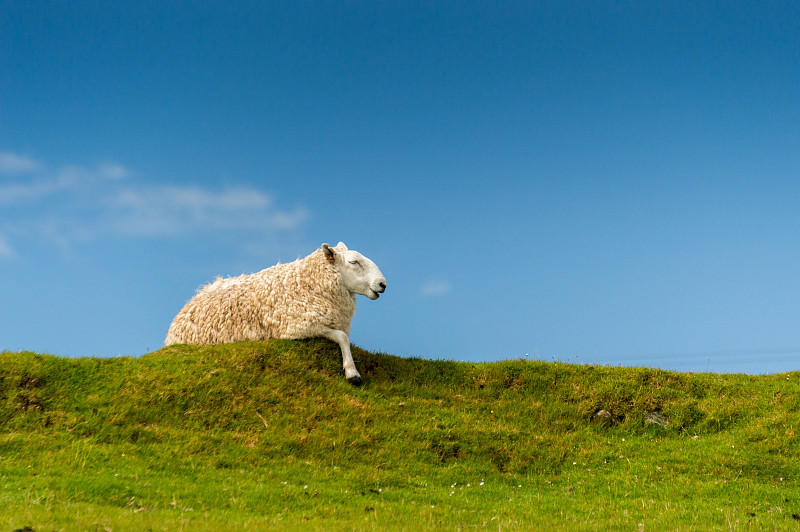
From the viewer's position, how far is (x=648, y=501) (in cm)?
1267

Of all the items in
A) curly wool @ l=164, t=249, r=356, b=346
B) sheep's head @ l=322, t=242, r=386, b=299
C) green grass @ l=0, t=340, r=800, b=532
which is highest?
sheep's head @ l=322, t=242, r=386, b=299

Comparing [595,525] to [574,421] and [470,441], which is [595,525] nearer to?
[470,441]

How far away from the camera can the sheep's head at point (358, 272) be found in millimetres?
18891

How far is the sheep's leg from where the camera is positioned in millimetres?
17656

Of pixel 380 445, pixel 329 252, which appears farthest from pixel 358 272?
pixel 380 445

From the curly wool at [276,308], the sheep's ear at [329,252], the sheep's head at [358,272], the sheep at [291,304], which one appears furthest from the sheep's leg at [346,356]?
the sheep's ear at [329,252]

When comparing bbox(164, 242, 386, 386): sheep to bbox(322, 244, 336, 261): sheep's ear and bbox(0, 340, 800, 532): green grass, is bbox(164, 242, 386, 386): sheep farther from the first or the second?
bbox(0, 340, 800, 532): green grass

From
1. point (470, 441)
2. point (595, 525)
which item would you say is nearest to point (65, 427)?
point (470, 441)

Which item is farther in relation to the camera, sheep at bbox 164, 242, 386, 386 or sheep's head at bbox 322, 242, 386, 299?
sheep's head at bbox 322, 242, 386, 299

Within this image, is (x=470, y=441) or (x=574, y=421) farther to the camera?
(x=574, y=421)

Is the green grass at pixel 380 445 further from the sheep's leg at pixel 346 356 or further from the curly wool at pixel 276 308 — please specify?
the curly wool at pixel 276 308

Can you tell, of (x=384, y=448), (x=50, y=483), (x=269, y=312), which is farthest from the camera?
(x=269, y=312)

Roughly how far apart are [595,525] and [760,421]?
9.54 m

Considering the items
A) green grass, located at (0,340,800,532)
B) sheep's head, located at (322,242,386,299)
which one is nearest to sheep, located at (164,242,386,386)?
sheep's head, located at (322,242,386,299)
